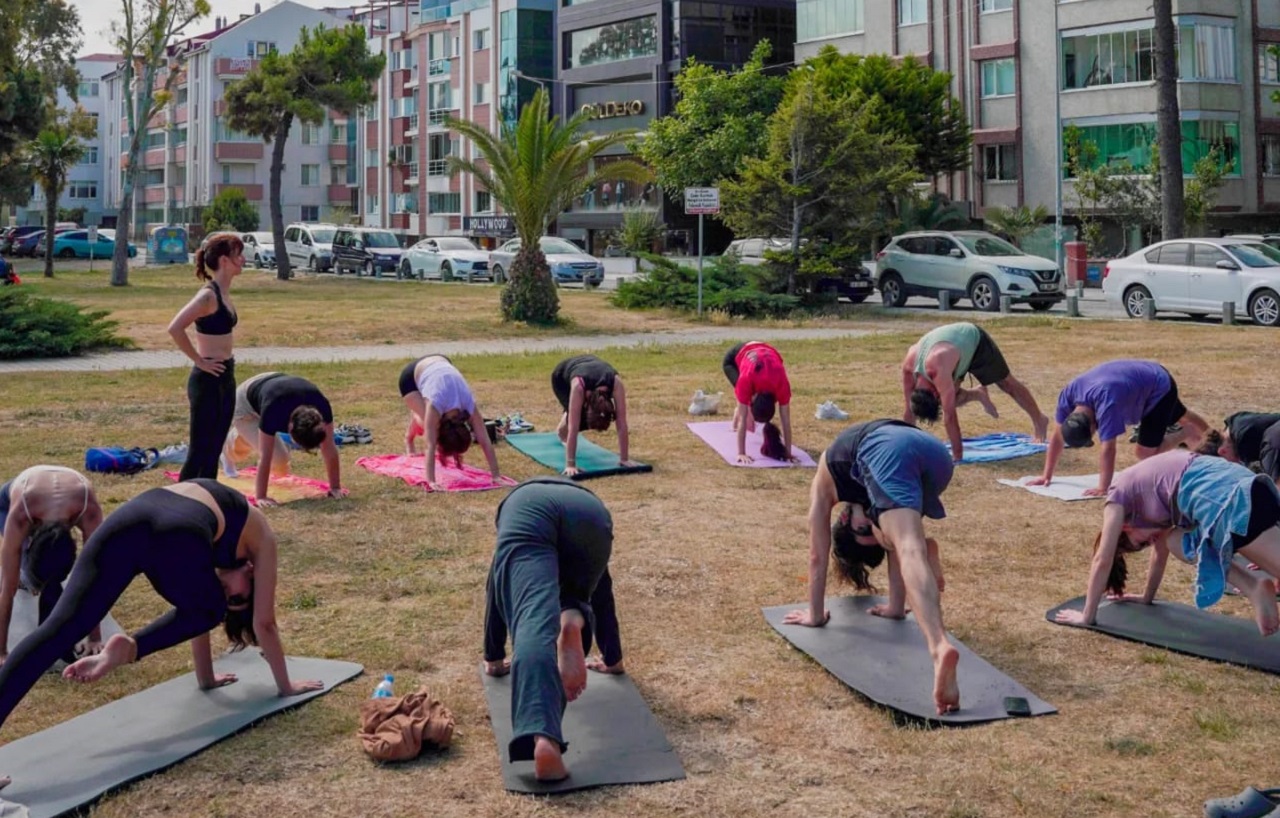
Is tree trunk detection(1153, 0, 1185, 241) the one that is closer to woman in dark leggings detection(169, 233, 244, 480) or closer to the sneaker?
the sneaker

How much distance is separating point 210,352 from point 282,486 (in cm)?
186

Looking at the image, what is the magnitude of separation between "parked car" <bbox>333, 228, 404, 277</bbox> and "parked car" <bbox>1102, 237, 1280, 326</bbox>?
26348mm

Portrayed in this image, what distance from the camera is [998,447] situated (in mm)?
12352

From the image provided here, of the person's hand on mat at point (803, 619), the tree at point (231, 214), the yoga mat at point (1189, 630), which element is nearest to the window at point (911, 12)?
the tree at point (231, 214)

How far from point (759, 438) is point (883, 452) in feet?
21.5

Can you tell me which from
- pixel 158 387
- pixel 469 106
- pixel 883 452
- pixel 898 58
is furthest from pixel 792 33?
pixel 883 452

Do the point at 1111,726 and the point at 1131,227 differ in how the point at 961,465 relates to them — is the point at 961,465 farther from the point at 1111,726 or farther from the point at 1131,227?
the point at 1131,227

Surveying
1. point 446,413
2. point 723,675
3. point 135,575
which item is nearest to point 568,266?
point 446,413

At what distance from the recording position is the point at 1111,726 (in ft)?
19.0

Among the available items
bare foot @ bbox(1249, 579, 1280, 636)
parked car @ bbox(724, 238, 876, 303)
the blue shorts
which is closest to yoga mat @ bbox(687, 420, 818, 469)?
the blue shorts

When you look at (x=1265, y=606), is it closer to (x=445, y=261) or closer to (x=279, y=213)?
(x=445, y=261)

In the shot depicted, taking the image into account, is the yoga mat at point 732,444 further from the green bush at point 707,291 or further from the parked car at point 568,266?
the parked car at point 568,266

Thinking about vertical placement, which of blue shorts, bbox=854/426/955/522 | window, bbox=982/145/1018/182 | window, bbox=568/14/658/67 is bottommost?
blue shorts, bbox=854/426/955/522

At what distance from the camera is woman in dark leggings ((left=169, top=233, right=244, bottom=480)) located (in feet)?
29.2
